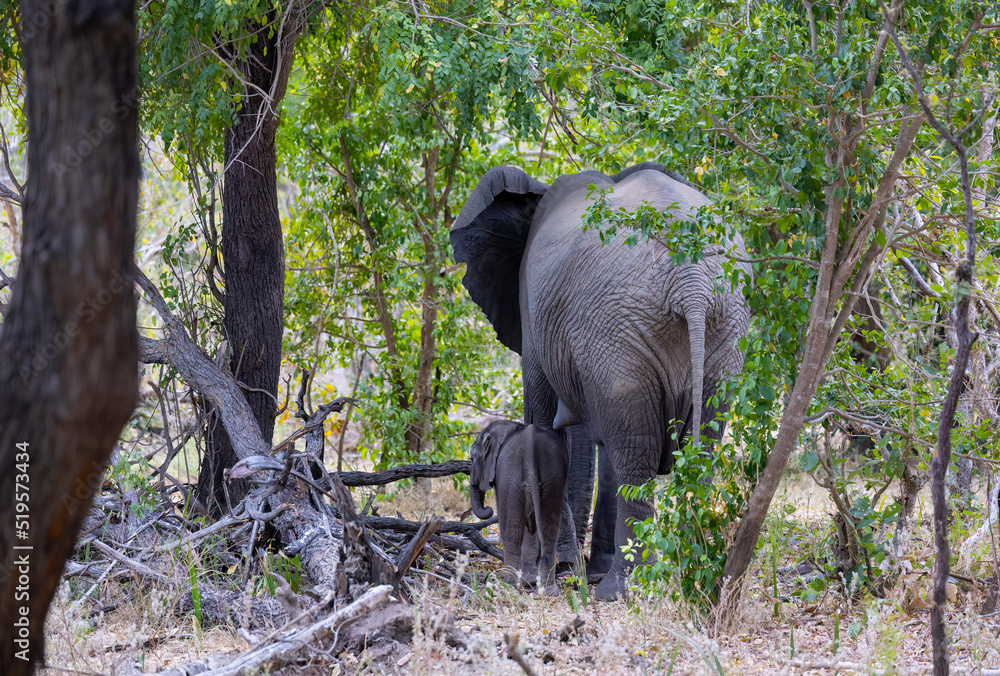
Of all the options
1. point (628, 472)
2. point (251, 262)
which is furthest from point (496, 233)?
point (628, 472)

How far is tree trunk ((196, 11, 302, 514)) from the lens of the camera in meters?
6.20

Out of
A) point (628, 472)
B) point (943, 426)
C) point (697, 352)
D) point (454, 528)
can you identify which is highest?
point (697, 352)

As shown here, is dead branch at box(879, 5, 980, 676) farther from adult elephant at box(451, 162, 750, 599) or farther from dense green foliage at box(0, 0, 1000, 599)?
adult elephant at box(451, 162, 750, 599)

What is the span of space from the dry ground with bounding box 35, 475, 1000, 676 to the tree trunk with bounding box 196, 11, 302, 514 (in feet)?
6.23

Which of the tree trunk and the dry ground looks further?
the tree trunk

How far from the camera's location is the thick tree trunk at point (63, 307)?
6.60ft

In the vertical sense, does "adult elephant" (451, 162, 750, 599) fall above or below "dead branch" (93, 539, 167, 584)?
above

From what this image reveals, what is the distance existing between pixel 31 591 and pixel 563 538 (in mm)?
3820

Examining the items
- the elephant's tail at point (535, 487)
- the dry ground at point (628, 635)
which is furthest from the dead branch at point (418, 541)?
the elephant's tail at point (535, 487)

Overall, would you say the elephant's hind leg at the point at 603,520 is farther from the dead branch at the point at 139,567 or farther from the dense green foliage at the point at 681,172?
the dead branch at the point at 139,567

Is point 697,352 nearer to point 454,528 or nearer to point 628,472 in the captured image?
point 628,472

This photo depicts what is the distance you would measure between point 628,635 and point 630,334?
1.72 meters

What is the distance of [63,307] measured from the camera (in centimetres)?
202

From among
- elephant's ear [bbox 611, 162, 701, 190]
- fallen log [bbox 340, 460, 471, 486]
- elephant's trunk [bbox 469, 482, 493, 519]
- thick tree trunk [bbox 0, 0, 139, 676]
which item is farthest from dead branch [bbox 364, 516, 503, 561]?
thick tree trunk [bbox 0, 0, 139, 676]
